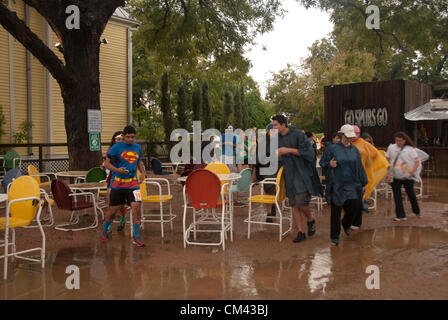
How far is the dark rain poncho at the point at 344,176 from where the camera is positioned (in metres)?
6.12

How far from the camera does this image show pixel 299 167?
254 inches

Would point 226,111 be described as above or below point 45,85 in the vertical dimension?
above

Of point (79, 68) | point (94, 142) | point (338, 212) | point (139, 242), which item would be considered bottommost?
point (139, 242)

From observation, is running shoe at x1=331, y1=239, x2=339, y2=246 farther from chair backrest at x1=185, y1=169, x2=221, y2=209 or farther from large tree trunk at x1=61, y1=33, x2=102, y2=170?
large tree trunk at x1=61, y1=33, x2=102, y2=170

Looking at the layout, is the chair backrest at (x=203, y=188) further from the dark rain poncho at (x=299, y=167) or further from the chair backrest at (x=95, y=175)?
the chair backrest at (x=95, y=175)

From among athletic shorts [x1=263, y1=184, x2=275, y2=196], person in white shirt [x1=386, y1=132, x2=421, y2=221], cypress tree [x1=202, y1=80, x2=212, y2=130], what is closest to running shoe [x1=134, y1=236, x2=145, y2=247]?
athletic shorts [x1=263, y1=184, x2=275, y2=196]

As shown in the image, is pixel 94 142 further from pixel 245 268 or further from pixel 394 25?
pixel 394 25

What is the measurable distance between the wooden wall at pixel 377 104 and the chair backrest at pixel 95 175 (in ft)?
43.0

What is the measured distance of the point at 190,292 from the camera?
A: 4.33 metres

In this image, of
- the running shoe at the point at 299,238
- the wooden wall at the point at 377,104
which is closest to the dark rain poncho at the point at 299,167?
the running shoe at the point at 299,238

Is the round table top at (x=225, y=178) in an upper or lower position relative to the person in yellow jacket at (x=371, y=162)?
lower

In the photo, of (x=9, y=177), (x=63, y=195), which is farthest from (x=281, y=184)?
(x=9, y=177)

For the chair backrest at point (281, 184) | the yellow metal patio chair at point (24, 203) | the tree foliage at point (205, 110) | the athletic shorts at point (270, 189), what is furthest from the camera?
the tree foliage at point (205, 110)

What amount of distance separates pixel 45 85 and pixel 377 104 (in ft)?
44.8
